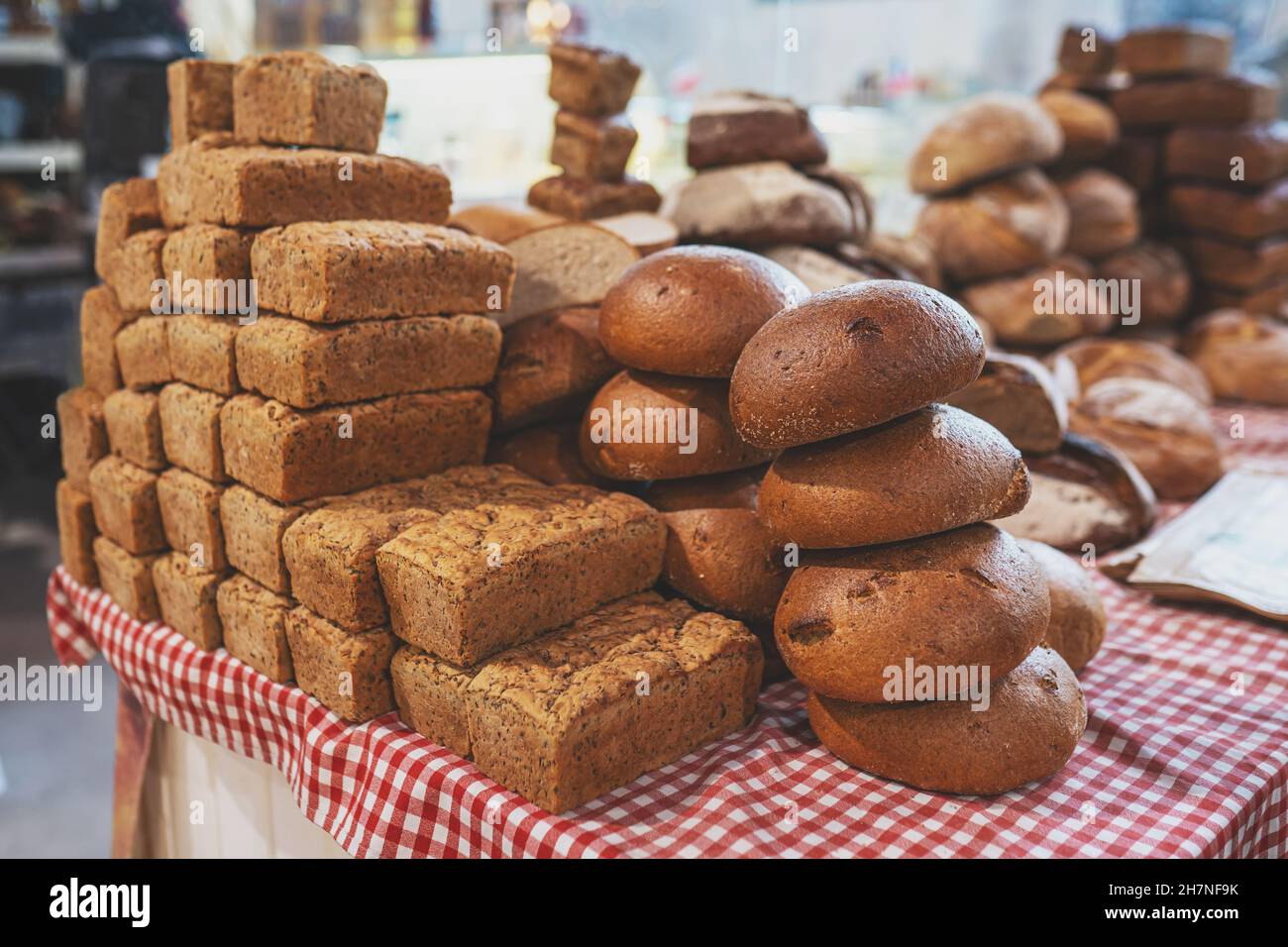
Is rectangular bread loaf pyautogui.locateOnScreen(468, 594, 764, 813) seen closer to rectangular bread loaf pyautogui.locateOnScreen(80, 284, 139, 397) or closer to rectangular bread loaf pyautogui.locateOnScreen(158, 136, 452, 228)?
rectangular bread loaf pyautogui.locateOnScreen(158, 136, 452, 228)

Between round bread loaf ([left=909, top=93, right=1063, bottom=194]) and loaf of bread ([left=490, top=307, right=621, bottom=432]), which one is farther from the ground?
round bread loaf ([left=909, top=93, right=1063, bottom=194])

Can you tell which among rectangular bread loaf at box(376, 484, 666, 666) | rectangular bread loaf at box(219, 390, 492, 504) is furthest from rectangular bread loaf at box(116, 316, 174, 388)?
rectangular bread loaf at box(376, 484, 666, 666)

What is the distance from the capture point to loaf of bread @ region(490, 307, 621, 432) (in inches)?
89.4

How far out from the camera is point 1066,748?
172cm

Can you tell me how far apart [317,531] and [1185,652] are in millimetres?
1895

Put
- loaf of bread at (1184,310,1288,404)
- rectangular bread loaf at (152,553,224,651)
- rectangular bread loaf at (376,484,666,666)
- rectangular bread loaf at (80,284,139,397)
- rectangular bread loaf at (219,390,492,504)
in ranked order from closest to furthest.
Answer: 1. rectangular bread loaf at (376,484,666,666)
2. rectangular bread loaf at (219,390,492,504)
3. rectangular bread loaf at (152,553,224,651)
4. rectangular bread loaf at (80,284,139,397)
5. loaf of bread at (1184,310,1288,404)

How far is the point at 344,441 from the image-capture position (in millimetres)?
2027

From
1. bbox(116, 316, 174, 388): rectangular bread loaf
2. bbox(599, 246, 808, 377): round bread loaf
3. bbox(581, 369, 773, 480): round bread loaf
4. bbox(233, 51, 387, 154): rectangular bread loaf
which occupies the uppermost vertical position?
bbox(233, 51, 387, 154): rectangular bread loaf

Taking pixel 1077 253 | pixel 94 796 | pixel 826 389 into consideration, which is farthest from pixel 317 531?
pixel 1077 253

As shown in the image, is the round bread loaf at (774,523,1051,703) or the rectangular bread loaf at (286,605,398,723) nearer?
the round bread loaf at (774,523,1051,703)

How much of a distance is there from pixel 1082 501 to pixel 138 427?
243 centimetres

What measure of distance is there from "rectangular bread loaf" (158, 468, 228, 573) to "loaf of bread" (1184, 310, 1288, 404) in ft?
13.7
